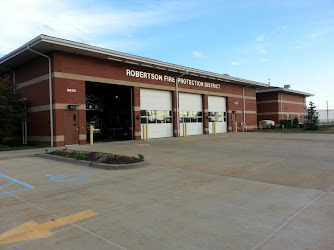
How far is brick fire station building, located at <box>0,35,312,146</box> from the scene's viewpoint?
1695 cm

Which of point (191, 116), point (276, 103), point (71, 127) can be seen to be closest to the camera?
point (71, 127)

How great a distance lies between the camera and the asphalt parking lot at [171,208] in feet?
12.1

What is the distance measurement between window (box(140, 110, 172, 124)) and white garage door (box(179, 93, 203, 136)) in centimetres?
186

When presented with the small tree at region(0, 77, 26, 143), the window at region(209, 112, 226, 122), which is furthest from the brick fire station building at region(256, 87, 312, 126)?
the small tree at region(0, 77, 26, 143)

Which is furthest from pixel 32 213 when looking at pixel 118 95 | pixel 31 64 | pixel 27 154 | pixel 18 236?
pixel 118 95

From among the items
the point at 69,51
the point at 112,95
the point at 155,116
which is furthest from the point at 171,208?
the point at 112,95

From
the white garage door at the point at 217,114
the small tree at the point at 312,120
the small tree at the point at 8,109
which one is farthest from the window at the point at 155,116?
the small tree at the point at 312,120

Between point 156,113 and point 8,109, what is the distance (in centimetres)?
1152

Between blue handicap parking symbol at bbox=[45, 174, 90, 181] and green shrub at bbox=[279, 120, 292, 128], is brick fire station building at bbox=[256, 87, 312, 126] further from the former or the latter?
blue handicap parking symbol at bbox=[45, 174, 90, 181]

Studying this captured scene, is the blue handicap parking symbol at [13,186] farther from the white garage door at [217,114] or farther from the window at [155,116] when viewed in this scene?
the white garage door at [217,114]

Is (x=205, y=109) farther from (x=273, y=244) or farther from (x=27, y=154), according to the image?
(x=273, y=244)

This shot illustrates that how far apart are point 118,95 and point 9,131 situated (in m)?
13.2

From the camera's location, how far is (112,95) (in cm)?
2961

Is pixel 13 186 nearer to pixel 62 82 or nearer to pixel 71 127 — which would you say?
pixel 71 127
